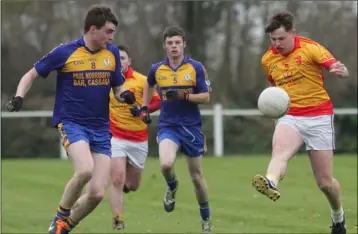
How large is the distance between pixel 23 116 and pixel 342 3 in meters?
11.0

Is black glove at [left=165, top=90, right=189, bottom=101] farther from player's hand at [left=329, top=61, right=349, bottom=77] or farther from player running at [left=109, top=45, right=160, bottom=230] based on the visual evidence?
player's hand at [left=329, top=61, right=349, bottom=77]

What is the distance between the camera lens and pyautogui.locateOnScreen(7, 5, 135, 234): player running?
27.8 feet

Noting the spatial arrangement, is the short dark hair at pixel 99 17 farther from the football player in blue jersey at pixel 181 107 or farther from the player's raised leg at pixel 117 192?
the player's raised leg at pixel 117 192

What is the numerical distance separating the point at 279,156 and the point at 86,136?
2083mm

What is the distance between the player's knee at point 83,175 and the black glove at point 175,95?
2.17 metres

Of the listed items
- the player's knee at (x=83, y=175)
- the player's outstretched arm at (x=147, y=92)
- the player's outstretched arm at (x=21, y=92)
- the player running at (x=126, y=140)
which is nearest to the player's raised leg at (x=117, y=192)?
the player running at (x=126, y=140)

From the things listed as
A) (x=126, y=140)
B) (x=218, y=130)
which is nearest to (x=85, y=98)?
(x=126, y=140)

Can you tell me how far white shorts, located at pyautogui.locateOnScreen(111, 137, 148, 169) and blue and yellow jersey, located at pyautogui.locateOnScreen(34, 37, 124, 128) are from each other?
2552 millimetres

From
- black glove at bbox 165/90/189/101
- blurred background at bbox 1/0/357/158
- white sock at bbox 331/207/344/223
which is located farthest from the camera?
blurred background at bbox 1/0/357/158

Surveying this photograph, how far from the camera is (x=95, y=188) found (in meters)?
8.59

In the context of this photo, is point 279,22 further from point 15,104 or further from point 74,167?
point 15,104

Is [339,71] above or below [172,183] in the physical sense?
above

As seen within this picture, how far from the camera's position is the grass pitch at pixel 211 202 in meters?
11.9

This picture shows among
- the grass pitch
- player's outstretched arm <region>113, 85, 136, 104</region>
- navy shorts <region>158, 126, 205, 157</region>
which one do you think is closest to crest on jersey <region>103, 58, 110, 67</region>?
player's outstretched arm <region>113, 85, 136, 104</region>
